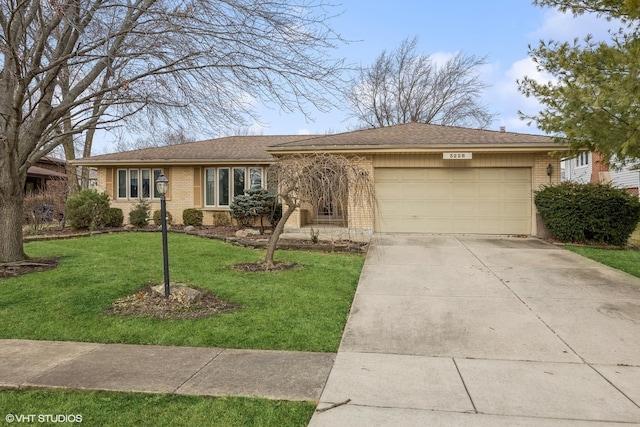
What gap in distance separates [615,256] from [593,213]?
1.71 metres

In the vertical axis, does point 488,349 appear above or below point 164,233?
below

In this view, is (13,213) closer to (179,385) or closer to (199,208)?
(179,385)

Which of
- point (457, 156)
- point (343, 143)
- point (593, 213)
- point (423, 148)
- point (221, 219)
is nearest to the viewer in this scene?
point (593, 213)

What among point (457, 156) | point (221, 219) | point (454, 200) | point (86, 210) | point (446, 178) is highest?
point (457, 156)

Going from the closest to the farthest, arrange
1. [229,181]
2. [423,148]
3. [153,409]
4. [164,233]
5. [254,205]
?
[153,409] < [164,233] < [423,148] < [254,205] < [229,181]

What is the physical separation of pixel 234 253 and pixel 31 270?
4316 millimetres

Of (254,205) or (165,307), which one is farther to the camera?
(254,205)

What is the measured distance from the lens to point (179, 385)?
3.84 meters

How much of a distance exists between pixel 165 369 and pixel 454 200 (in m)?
11.6

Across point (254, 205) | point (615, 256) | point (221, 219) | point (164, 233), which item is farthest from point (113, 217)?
Answer: point (615, 256)

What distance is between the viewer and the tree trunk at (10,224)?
870 cm

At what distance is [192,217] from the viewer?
1684 centimetres

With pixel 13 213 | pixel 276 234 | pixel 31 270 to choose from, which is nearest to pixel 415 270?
pixel 276 234

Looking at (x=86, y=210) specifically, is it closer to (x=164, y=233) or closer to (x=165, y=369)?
(x=164, y=233)
